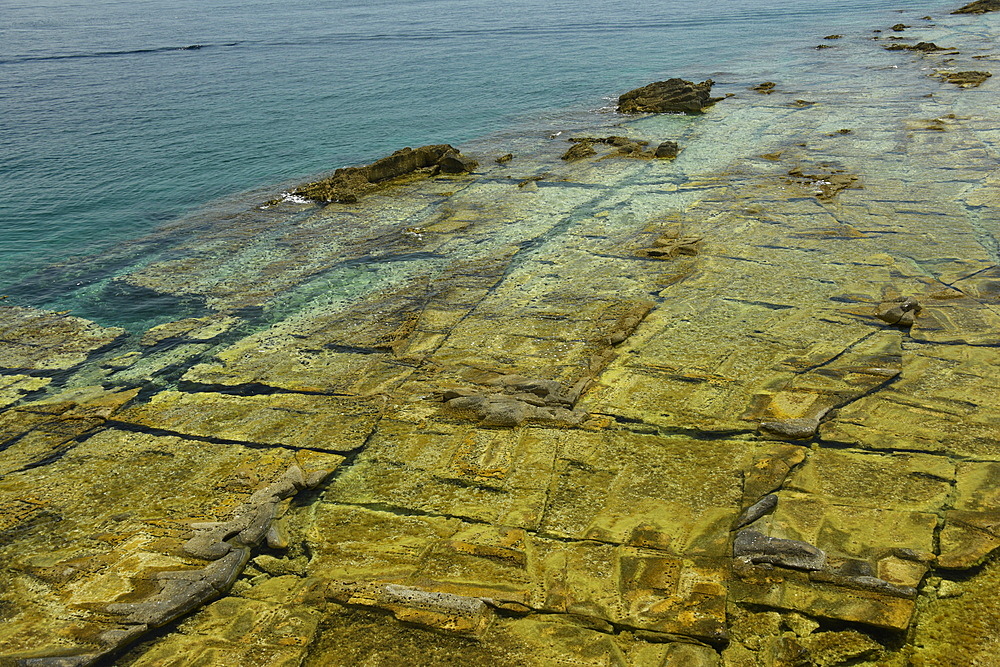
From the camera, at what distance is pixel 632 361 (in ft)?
19.3

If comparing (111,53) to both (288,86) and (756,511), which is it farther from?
(756,511)

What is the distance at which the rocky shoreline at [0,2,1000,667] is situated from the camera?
11.1 feet

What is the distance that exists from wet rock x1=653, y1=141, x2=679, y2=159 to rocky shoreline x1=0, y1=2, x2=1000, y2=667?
2.96m

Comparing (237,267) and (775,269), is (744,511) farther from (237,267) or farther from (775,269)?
(237,267)

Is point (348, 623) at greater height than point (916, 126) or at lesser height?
lesser

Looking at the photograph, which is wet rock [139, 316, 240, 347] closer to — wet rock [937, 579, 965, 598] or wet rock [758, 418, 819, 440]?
wet rock [758, 418, 819, 440]

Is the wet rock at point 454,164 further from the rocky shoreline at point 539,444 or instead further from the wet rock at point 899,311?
the wet rock at point 899,311

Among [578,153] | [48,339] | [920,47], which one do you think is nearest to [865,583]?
[48,339]

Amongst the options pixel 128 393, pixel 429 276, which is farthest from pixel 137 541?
pixel 429 276

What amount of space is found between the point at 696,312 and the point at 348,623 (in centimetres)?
452

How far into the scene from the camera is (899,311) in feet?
20.0

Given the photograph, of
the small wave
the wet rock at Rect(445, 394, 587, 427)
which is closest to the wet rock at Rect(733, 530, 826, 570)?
the wet rock at Rect(445, 394, 587, 427)

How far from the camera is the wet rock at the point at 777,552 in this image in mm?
3490

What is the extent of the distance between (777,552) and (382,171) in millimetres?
11017
